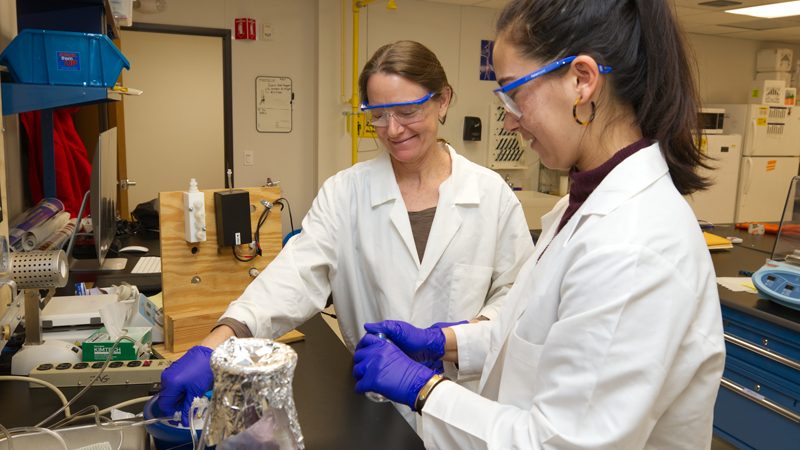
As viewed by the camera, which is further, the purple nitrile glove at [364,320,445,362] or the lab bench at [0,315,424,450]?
the purple nitrile glove at [364,320,445,362]

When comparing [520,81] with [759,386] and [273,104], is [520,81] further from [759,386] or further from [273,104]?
[273,104]

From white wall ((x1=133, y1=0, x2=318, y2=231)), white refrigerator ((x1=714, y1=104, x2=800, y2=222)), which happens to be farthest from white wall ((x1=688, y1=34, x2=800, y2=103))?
white wall ((x1=133, y1=0, x2=318, y2=231))

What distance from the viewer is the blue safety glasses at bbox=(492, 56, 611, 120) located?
2.84 feet

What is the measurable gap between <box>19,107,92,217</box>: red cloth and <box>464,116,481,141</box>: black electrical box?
314cm

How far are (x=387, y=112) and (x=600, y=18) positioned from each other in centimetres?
75

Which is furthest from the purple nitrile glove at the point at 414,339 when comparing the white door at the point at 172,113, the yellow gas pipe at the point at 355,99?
the white door at the point at 172,113

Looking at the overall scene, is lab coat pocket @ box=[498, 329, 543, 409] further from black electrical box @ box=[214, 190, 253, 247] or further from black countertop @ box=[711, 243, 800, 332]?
black countertop @ box=[711, 243, 800, 332]

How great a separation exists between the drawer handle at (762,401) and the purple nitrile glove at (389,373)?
1517 mm

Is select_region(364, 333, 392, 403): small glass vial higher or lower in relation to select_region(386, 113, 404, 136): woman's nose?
lower

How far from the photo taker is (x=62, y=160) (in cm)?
288

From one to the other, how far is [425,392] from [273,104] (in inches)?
160

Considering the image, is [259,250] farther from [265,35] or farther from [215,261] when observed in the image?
[265,35]

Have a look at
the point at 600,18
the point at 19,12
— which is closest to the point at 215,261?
the point at 600,18

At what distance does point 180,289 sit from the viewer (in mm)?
1533
